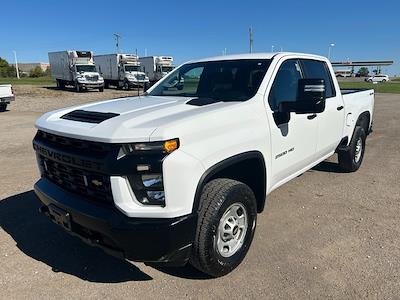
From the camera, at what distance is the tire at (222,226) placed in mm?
2807

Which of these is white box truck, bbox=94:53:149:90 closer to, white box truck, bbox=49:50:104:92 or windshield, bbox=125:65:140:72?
windshield, bbox=125:65:140:72

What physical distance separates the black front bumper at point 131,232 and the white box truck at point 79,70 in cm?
3030

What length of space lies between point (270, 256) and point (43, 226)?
8.52ft

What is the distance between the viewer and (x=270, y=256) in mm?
3480

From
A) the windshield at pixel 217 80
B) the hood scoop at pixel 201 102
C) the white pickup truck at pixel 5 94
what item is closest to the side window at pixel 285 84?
the windshield at pixel 217 80

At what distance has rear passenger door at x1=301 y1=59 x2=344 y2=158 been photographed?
4488 millimetres

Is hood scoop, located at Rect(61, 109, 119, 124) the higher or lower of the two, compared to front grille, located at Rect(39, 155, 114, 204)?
higher

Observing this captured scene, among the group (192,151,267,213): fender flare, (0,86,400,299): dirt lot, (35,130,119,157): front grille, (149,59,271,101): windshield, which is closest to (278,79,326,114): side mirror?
(149,59,271,101): windshield

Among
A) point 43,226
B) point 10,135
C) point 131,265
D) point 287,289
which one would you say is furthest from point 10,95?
point 287,289

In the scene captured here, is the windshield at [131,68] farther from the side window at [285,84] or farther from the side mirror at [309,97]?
the side mirror at [309,97]

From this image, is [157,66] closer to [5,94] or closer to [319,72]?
[5,94]

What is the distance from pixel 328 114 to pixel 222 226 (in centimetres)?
243

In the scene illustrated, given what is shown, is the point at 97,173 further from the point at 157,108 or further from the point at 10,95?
the point at 10,95

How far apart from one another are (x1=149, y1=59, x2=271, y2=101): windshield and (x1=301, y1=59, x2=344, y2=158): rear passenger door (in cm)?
91
